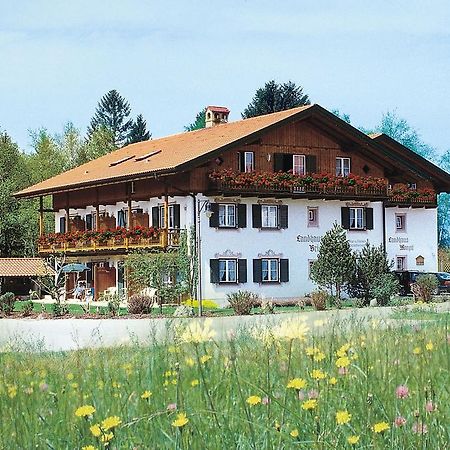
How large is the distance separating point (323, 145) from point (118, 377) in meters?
42.3

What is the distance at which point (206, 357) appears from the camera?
18.6 ft

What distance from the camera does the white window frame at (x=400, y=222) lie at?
171ft

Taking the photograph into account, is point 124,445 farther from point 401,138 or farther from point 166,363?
point 401,138

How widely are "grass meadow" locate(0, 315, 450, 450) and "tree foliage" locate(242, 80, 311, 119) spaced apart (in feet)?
231

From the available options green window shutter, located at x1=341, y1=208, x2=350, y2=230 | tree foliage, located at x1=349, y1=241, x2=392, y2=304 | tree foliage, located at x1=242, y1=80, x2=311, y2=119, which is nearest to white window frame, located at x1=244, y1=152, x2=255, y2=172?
green window shutter, located at x1=341, y1=208, x2=350, y2=230

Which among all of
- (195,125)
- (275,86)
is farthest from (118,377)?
(195,125)

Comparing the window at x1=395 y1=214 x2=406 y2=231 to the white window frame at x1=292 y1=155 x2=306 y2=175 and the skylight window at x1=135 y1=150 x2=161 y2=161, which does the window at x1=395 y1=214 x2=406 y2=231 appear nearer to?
the white window frame at x1=292 y1=155 x2=306 y2=175

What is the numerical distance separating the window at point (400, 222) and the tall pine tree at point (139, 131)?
4709 centimetres

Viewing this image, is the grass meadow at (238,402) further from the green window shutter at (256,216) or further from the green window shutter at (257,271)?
the green window shutter at (256,216)

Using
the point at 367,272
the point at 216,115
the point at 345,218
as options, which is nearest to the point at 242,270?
the point at 367,272

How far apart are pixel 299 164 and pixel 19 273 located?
1565 centimetres

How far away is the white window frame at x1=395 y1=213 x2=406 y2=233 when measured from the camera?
171 feet

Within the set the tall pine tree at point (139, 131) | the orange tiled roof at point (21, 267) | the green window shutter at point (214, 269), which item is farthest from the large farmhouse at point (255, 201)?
the tall pine tree at point (139, 131)

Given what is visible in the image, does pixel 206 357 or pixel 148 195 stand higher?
pixel 148 195
